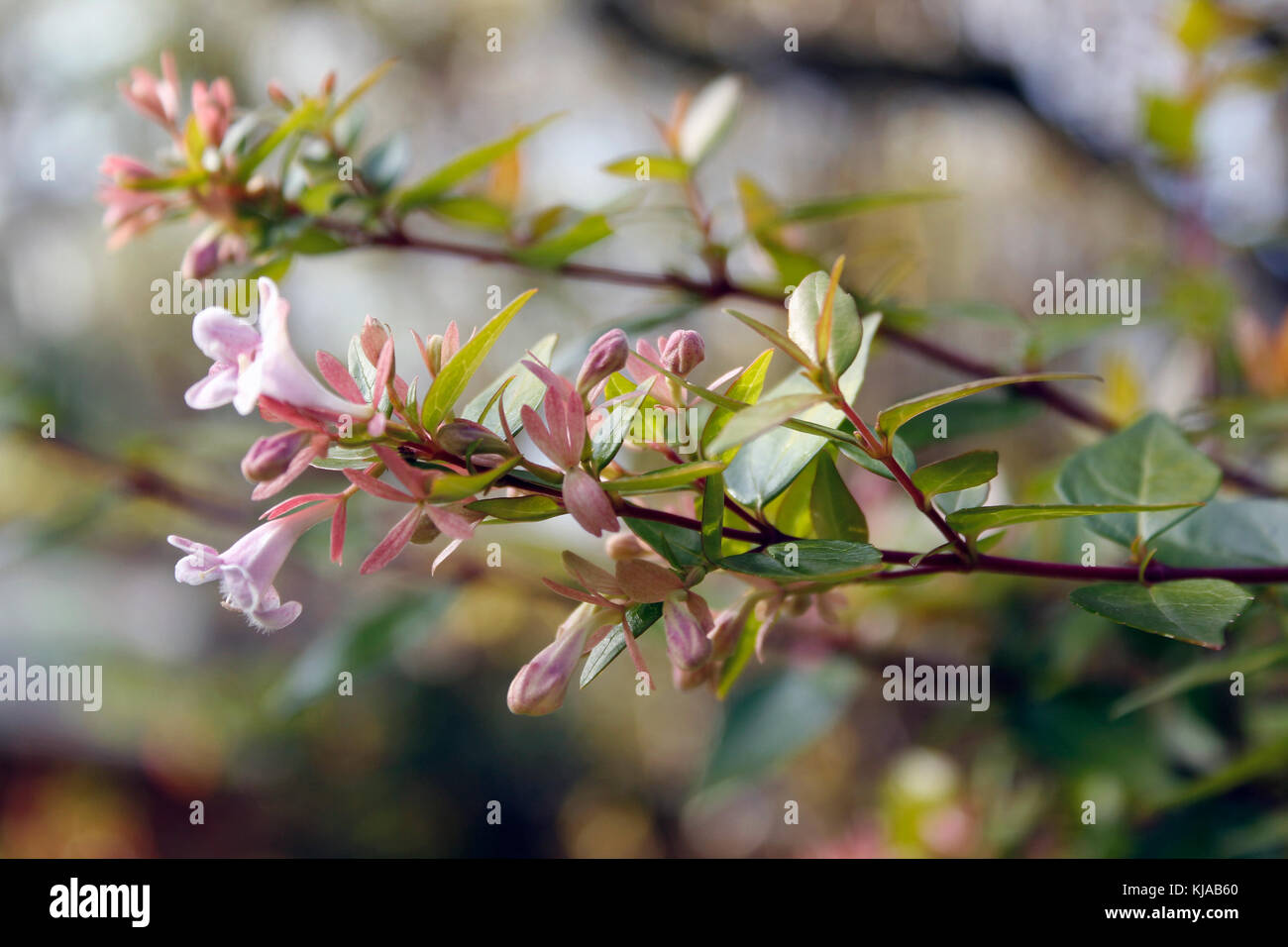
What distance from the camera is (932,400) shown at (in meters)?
0.34

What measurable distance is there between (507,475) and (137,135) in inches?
119

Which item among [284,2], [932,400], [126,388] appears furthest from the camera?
[126,388]

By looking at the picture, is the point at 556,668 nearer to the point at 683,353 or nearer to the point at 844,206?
the point at 683,353

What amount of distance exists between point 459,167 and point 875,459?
1.24 feet

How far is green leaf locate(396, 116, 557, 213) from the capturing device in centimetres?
60

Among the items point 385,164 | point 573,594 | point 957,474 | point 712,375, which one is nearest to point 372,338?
point 573,594

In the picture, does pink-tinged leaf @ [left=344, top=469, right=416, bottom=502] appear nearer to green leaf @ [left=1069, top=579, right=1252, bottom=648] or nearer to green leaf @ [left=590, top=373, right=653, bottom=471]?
green leaf @ [left=590, top=373, right=653, bottom=471]

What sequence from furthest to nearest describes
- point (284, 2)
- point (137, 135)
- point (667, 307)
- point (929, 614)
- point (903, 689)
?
point (137, 135) → point (284, 2) → point (929, 614) → point (903, 689) → point (667, 307)

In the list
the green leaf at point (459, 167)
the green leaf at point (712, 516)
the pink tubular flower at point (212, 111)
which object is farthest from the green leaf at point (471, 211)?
the green leaf at point (712, 516)

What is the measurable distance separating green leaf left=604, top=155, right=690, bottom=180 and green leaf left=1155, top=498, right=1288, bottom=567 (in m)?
0.43

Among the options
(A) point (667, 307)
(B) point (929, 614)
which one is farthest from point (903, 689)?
(A) point (667, 307)

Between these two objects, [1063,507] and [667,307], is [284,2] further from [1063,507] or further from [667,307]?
[1063,507]

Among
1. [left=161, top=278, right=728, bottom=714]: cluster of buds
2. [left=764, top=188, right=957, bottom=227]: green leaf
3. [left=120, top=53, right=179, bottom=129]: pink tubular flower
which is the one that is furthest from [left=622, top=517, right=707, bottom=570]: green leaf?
[left=120, top=53, right=179, bottom=129]: pink tubular flower
